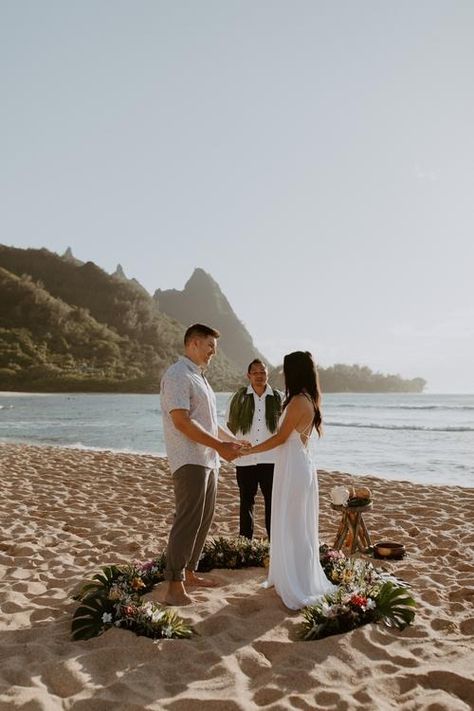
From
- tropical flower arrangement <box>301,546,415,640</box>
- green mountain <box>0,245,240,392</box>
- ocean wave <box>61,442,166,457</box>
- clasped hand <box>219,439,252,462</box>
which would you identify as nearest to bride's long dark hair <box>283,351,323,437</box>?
clasped hand <box>219,439,252,462</box>

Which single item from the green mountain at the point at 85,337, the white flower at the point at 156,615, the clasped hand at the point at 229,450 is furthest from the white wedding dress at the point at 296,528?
the green mountain at the point at 85,337

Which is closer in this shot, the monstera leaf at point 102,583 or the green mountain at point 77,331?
the monstera leaf at point 102,583

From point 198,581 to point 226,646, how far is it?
1.22 metres

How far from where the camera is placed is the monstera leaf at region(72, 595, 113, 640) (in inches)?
150

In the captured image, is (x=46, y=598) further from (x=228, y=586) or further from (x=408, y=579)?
(x=408, y=579)

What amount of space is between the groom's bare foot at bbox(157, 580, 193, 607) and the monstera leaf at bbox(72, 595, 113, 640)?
47 centimetres

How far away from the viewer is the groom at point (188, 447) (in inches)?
165

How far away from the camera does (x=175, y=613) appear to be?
12.9 feet

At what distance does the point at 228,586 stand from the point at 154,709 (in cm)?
192

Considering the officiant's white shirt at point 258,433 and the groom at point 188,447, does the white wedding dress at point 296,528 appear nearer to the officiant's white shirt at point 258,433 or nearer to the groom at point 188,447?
the groom at point 188,447

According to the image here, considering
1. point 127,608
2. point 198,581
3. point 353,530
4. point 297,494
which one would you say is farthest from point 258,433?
point 127,608

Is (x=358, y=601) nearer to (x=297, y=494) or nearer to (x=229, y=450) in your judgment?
(x=297, y=494)

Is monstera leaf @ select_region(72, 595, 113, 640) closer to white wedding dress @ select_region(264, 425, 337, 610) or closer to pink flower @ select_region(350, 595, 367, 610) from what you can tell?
white wedding dress @ select_region(264, 425, 337, 610)

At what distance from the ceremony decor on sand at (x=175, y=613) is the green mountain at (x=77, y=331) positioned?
96.8 m
